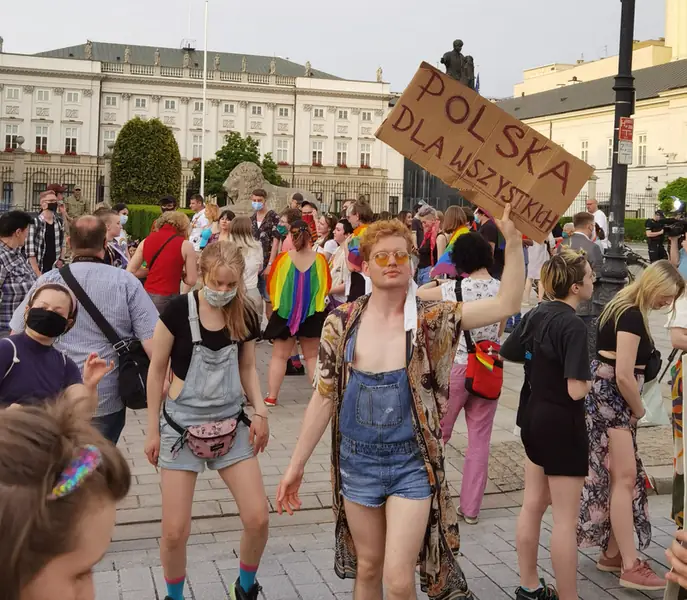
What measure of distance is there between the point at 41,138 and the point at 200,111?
52.0 ft

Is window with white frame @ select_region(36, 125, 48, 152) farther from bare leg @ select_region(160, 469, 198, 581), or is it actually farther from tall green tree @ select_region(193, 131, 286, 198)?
bare leg @ select_region(160, 469, 198, 581)

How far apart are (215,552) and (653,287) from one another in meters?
2.86

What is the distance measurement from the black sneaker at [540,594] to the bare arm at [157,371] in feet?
6.50

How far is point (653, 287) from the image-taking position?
4.80 meters

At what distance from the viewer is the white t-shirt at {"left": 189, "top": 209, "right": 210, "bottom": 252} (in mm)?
14102

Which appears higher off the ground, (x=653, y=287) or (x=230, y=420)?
(x=653, y=287)

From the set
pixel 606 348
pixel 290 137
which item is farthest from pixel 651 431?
pixel 290 137

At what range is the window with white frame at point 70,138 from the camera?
87.1 metres

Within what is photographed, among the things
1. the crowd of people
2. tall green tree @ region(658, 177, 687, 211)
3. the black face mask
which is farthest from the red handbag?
tall green tree @ region(658, 177, 687, 211)

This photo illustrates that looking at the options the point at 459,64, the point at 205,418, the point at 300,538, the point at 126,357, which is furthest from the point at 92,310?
the point at 459,64

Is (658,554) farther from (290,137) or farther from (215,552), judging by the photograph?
(290,137)

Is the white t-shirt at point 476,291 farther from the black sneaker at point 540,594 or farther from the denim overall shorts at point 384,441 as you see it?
the denim overall shorts at point 384,441

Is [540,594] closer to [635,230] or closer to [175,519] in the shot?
[175,519]

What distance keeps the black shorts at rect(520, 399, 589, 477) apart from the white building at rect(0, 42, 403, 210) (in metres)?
80.2
